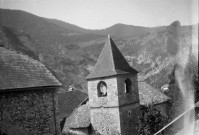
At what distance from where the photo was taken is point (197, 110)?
823 cm

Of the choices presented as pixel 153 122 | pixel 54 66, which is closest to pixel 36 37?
pixel 54 66

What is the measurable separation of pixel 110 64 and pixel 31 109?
844 cm

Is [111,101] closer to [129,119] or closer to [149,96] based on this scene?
[129,119]

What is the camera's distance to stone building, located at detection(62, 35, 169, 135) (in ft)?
52.6

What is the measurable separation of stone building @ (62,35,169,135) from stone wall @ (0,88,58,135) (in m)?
6.31

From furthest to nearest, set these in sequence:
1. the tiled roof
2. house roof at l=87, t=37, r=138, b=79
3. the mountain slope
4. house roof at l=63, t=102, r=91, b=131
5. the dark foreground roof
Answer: the mountain slope, the tiled roof, the dark foreground roof, house roof at l=63, t=102, r=91, b=131, house roof at l=87, t=37, r=138, b=79

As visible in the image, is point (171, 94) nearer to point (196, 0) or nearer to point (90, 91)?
point (90, 91)

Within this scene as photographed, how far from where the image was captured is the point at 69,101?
28.6 meters

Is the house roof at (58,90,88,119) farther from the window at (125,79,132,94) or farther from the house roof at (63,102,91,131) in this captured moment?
the window at (125,79,132,94)

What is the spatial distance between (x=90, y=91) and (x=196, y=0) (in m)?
11.9

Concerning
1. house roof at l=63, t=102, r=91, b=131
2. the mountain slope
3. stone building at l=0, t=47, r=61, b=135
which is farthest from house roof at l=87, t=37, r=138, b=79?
the mountain slope

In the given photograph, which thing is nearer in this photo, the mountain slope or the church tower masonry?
the church tower masonry

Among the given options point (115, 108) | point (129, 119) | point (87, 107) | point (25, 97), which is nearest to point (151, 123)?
point (129, 119)

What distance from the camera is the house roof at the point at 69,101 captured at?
2672 cm
